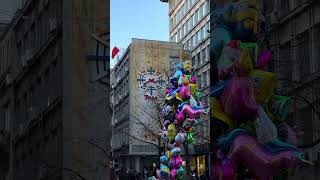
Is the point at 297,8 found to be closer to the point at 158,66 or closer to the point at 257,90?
the point at 257,90

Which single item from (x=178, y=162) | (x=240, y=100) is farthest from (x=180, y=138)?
(x=240, y=100)

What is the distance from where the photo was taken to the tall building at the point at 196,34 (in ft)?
187

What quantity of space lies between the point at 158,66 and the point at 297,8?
59253mm

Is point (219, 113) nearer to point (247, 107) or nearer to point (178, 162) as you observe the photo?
point (247, 107)

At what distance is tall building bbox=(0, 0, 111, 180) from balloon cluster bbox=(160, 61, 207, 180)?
6.76 meters

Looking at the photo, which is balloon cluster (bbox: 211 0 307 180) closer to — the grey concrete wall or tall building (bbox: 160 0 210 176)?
the grey concrete wall

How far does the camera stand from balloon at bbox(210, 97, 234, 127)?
1364 cm

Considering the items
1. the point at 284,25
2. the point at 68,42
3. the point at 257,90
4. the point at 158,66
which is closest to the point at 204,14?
the point at 158,66

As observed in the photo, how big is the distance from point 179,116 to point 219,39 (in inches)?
584

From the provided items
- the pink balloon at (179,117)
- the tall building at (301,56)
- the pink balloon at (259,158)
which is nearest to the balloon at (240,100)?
the pink balloon at (259,158)

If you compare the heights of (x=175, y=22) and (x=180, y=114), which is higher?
(x=175, y=22)

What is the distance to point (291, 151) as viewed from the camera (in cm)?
1310

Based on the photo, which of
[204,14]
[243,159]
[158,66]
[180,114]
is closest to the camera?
[243,159]

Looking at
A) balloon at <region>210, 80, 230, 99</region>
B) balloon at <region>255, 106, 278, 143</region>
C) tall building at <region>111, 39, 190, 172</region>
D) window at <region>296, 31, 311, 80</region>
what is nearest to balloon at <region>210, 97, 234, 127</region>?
balloon at <region>210, 80, 230, 99</region>
